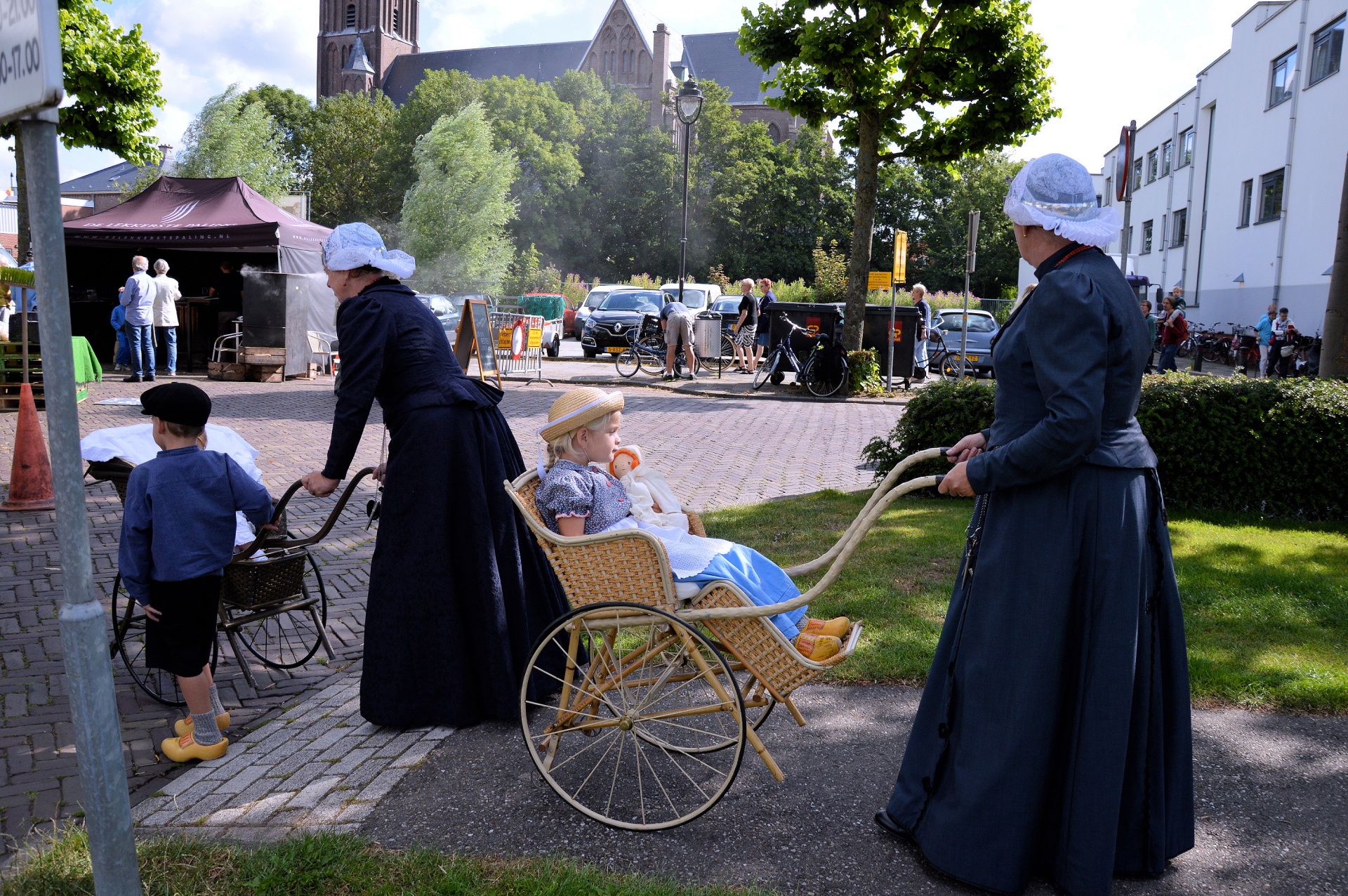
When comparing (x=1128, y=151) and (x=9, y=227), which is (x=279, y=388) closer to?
(x=1128, y=151)

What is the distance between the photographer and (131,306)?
16250 mm

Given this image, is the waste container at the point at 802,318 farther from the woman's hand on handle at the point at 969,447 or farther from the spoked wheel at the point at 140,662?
the woman's hand on handle at the point at 969,447

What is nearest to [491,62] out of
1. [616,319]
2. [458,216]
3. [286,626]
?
[458,216]

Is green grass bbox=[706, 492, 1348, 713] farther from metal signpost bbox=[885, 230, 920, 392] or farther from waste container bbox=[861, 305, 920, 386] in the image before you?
waste container bbox=[861, 305, 920, 386]

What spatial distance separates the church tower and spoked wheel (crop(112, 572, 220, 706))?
90.2 meters

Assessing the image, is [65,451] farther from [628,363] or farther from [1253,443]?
[628,363]

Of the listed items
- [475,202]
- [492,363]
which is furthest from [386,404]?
[475,202]

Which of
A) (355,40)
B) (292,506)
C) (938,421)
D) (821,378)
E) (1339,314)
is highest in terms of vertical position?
(355,40)

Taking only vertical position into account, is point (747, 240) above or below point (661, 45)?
below

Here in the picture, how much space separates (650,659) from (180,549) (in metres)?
1.78

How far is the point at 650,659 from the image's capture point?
331 cm

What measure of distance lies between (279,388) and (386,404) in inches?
552

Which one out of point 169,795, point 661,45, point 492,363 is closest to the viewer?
Result: point 169,795

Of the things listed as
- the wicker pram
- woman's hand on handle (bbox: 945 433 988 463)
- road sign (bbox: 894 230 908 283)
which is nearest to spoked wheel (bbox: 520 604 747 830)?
the wicker pram
